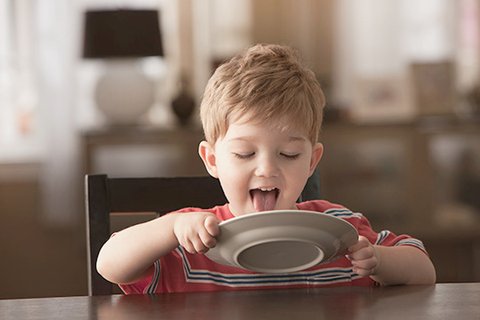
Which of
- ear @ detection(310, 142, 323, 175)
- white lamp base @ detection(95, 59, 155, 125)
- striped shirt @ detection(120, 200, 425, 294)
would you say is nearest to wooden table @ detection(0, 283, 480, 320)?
striped shirt @ detection(120, 200, 425, 294)

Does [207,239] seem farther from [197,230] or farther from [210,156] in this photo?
[210,156]

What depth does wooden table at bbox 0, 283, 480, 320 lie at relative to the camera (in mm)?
1117

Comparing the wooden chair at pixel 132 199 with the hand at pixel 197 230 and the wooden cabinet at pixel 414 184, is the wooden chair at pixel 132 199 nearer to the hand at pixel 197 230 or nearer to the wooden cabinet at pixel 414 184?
the hand at pixel 197 230

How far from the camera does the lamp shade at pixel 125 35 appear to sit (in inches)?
166

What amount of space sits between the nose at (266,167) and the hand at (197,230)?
123 mm

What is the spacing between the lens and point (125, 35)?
423cm

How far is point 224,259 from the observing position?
1.25 meters

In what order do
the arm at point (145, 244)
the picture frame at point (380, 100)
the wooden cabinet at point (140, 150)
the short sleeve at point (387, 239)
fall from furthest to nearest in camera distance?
the picture frame at point (380, 100), the wooden cabinet at point (140, 150), the short sleeve at point (387, 239), the arm at point (145, 244)

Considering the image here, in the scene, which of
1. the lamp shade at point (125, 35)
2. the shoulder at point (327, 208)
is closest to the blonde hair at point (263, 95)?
the shoulder at point (327, 208)

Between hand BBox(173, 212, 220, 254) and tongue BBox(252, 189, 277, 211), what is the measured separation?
0.42 feet

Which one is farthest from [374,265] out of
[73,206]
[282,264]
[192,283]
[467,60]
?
[467,60]

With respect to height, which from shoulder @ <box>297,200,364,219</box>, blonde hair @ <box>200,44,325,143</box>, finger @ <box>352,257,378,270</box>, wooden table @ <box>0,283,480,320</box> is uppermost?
blonde hair @ <box>200,44,325,143</box>

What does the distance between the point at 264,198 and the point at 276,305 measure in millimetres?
218

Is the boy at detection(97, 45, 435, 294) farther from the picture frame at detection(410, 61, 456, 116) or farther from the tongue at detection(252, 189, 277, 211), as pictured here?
the picture frame at detection(410, 61, 456, 116)
